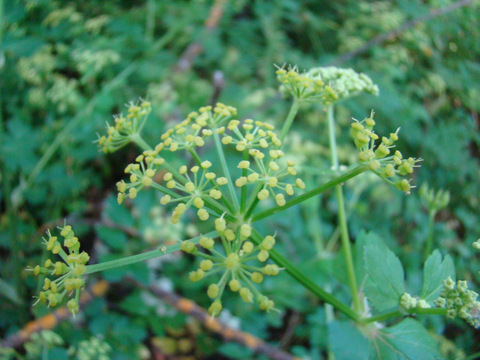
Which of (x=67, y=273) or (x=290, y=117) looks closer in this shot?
(x=67, y=273)

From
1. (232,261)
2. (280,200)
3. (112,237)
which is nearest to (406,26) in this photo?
(280,200)

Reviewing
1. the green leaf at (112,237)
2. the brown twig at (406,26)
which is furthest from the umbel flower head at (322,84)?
the brown twig at (406,26)

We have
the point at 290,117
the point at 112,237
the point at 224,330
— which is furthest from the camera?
the point at 224,330

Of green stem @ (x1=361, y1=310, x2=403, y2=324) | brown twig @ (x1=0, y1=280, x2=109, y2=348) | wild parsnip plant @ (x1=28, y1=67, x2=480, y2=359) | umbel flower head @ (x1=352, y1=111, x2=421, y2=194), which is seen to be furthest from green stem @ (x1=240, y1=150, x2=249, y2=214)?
brown twig @ (x1=0, y1=280, x2=109, y2=348)

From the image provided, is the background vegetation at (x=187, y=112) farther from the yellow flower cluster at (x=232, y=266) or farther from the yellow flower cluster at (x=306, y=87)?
the yellow flower cluster at (x=232, y=266)

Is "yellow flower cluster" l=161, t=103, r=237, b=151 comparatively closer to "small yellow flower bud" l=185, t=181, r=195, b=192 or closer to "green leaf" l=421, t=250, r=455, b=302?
"small yellow flower bud" l=185, t=181, r=195, b=192

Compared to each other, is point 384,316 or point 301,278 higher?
point 301,278

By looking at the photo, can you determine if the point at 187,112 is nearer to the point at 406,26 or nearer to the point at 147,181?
the point at 147,181
